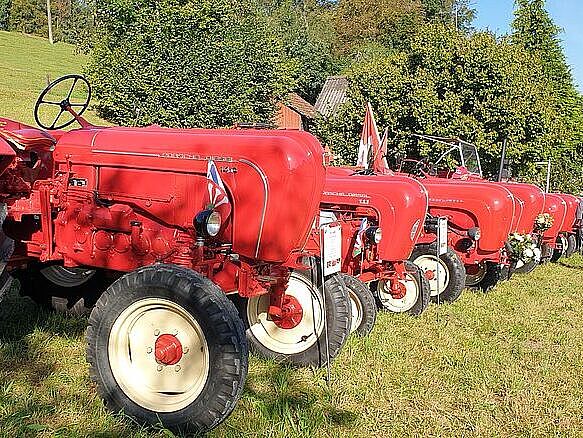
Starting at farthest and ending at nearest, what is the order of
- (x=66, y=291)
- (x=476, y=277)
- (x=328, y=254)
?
(x=476, y=277), (x=66, y=291), (x=328, y=254)

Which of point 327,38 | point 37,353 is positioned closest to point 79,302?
point 37,353

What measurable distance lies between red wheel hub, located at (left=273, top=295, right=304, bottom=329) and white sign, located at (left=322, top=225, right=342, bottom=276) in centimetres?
40

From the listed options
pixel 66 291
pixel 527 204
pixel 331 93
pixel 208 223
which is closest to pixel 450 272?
pixel 527 204

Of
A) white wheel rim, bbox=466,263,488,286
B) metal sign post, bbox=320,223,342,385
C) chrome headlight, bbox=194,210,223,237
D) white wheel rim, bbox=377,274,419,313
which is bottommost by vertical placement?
white wheel rim, bbox=466,263,488,286

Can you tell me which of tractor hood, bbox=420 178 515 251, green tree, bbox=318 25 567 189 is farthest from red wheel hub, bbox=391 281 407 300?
green tree, bbox=318 25 567 189

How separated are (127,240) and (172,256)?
0.36 m

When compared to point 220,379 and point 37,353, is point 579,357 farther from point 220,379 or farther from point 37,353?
point 37,353

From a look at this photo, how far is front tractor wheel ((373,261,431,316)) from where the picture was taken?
21.5 feet

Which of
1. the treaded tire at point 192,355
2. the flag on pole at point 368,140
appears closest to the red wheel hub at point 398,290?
the flag on pole at point 368,140

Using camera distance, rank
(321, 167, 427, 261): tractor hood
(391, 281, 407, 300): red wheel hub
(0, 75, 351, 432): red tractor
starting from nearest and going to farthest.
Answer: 1. (0, 75, 351, 432): red tractor
2. (321, 167, 427, 261): tractor hood
3. (391, 281, 407, 300): red wheel hub

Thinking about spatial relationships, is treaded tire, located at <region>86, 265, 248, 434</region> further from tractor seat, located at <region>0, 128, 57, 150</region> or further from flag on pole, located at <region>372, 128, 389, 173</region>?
flag on pole, located at <region>372, 128, 389, 173</region>

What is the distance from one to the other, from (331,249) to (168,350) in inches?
58.6

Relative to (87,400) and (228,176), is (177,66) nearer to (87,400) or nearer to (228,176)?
(228,176)

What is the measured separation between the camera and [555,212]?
1067 cm
